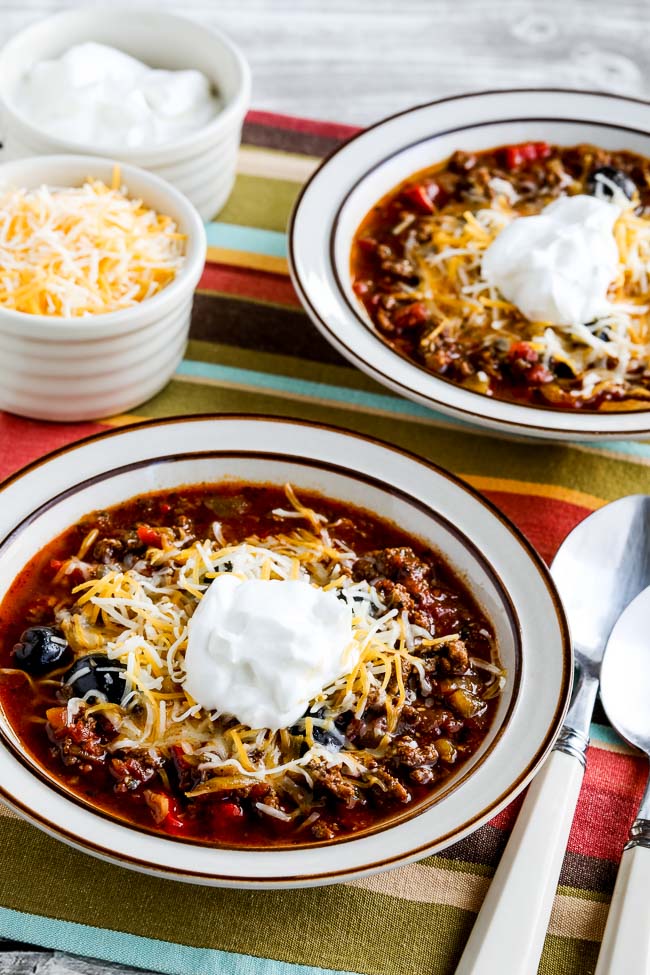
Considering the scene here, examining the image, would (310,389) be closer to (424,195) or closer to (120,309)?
(120,309)

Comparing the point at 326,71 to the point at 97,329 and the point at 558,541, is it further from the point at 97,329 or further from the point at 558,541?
the point at 558,541

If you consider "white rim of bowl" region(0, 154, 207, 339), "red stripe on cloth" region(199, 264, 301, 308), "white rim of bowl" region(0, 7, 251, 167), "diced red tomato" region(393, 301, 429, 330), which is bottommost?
"red stripe on cloth" region(199, 264, 301, 308)

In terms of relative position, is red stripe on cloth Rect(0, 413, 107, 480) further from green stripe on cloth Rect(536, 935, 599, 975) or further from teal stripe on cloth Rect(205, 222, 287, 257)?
green stripe on cloth Rect(536, 935, 599, 975)

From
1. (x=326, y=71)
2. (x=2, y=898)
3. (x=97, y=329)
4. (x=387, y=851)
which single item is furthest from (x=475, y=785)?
(x=326, y=71)

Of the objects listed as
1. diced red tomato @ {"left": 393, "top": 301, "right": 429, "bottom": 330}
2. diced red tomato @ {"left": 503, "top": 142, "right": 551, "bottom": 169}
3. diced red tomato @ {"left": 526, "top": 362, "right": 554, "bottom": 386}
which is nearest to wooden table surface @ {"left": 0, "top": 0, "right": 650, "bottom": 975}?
diced red tomato @ {"left": 503, "top": 142, "right": 551, "bottom": 169}

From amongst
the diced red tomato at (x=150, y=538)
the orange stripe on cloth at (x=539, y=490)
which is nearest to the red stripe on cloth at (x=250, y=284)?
the orange stripe on cloth at (x=539, y=490)
